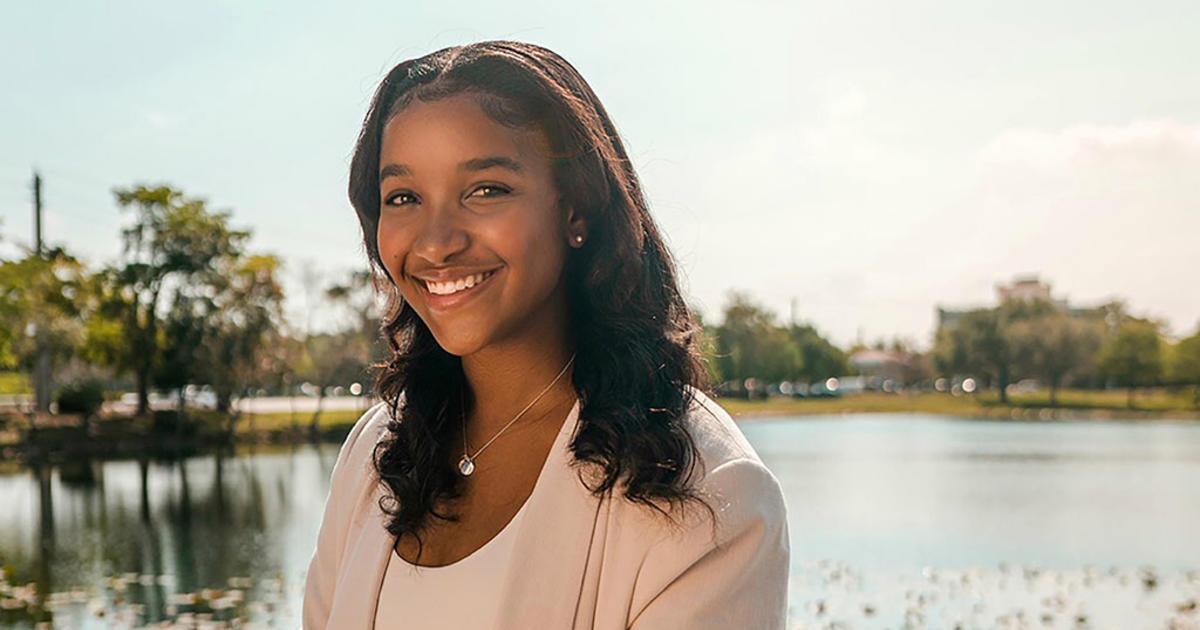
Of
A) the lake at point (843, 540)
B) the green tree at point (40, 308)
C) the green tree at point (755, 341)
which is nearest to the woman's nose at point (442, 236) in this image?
the lake at point (843, 540)

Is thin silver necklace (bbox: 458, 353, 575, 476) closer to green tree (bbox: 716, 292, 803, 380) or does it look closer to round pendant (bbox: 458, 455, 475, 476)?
round pendant (bbox: 458, 455, 475, 476)

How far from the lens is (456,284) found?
62.3 inches

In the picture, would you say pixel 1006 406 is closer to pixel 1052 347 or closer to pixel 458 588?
pixel 1052 347

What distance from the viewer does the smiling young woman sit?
144 centimetres

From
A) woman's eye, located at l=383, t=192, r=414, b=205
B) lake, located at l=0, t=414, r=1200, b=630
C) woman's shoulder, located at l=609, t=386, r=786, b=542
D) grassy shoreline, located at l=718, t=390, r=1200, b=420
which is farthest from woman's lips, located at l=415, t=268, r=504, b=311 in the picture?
grassy shoreline, located at l=718, t=390, r=1200, b=420

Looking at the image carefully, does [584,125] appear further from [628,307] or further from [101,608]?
[101,608]

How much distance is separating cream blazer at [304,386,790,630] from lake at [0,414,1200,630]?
8.15m

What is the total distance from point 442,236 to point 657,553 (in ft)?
1.71

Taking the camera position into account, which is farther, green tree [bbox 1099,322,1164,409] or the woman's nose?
green tree [bbox 1099,322,1164,409]

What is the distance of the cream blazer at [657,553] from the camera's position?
141 cm

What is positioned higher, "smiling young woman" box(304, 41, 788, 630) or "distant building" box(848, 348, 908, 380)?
"smiling young woman" box(304, 41, 788, 630)

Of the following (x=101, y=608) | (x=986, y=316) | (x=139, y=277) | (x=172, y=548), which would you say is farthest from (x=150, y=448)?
(x=986, y=316)

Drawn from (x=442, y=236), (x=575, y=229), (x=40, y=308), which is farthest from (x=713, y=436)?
(x=40, y=308)

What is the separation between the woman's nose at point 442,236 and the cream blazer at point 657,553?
28 centimetres
